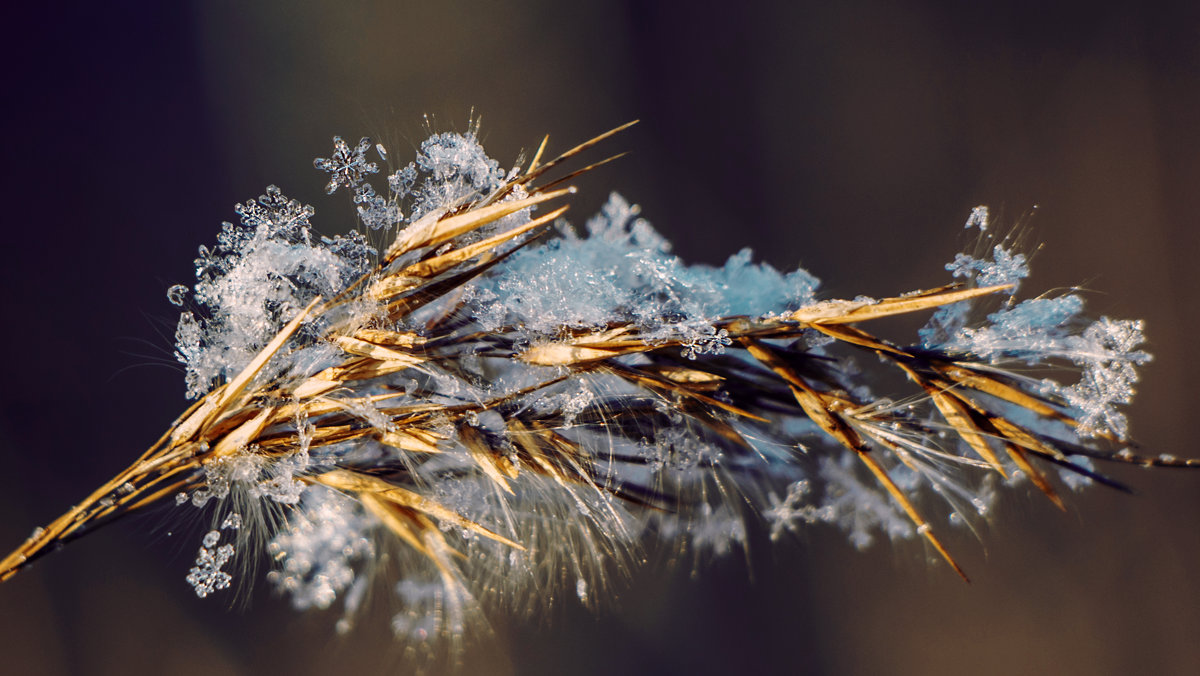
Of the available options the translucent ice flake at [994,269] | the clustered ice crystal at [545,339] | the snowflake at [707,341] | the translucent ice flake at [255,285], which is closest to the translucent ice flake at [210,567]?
the clustered ice crystal at [545,339]

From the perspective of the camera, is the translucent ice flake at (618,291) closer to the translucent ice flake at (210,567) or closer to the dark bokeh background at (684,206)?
the dark bokeh background at (684,206)

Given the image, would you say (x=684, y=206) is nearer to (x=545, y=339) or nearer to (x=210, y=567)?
(x=545, y=339)

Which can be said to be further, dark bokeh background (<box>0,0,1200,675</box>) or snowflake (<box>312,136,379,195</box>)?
dark bokeh background (<box>0,0,1200,675</box>)

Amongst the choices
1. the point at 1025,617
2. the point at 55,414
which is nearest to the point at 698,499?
the point at 1025,617

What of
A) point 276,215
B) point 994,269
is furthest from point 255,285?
point 994,269

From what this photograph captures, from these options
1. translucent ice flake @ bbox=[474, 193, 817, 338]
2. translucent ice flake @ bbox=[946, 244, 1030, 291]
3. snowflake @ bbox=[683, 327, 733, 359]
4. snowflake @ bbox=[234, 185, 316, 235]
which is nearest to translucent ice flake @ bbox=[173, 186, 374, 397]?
snowflake @ bbox=[234, 185, 316, 235]

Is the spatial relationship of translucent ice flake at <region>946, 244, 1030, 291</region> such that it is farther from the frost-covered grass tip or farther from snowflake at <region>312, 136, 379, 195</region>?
snowflake at <region>312, 136, 379, 195</region>
